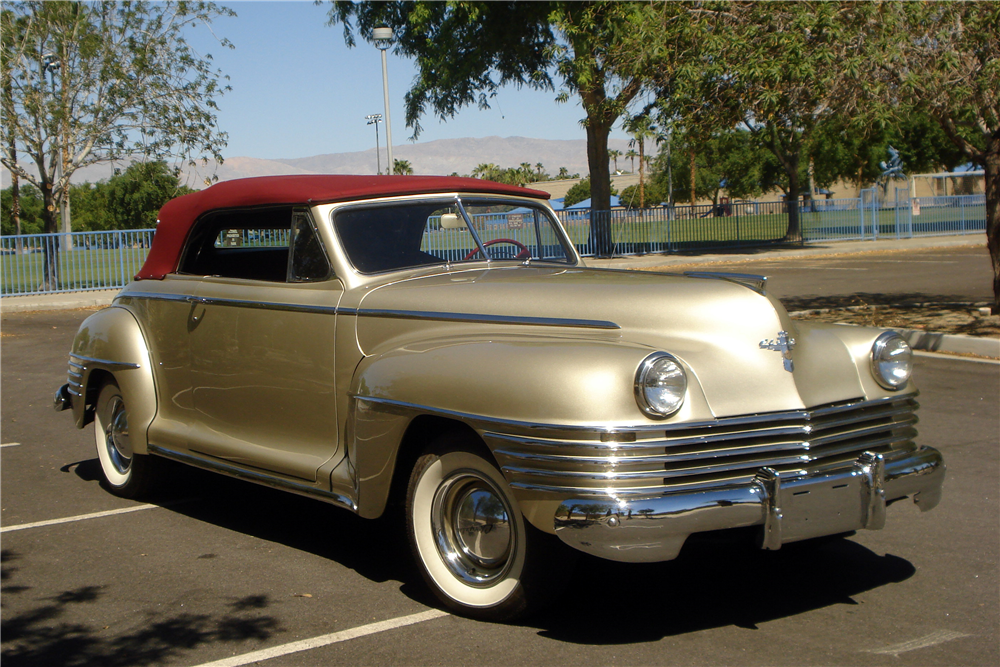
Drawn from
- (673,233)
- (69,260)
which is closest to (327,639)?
(69,260)

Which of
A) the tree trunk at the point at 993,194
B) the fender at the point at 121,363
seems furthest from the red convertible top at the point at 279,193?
the tree trunk at the point at 993,194

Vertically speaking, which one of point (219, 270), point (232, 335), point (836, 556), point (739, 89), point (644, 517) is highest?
point (739, 89)

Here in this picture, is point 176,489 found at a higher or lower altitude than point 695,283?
lower

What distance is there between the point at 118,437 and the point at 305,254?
211cm

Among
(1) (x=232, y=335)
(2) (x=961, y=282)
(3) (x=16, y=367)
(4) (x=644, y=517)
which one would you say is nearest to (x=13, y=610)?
(1) (x=232, y=335)

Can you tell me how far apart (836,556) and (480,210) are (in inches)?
96.7

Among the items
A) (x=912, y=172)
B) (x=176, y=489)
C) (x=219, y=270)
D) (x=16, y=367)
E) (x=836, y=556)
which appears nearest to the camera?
(x=836, y=556)

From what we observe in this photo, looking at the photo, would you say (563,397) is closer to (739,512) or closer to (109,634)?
(739,512)

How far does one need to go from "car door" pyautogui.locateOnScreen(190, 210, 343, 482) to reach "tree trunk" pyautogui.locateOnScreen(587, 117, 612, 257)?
74.1 feet

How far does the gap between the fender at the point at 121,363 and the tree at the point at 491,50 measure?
1565cm

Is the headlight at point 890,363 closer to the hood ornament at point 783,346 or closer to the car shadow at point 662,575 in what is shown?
the hood ornament at point 783,346

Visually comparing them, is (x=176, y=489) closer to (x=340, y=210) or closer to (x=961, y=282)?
(x=340, y=210)

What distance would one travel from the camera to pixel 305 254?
15.3ft

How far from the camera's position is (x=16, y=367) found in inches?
445
